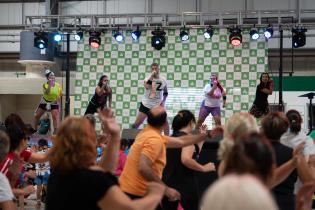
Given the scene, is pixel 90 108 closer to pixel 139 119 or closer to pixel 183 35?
pixel 139 119

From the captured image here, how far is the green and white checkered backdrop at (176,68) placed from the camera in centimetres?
1151

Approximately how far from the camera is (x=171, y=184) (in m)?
4.75

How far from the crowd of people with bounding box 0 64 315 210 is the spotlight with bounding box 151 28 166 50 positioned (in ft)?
22.4

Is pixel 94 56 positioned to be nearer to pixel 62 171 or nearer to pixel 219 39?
pixel 219 39

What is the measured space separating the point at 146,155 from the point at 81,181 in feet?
5.34

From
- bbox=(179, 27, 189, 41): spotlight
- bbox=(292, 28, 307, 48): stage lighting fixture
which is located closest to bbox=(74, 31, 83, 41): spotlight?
bbox=(179, 27, 189, 41): spotlight

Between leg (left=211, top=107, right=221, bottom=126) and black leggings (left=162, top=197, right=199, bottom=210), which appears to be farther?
leg (left=211, top=107, right=221, bottom=126)

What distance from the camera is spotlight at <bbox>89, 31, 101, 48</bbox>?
11875mm

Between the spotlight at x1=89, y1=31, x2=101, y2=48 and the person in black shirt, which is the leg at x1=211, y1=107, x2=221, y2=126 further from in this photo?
the person in black shirt

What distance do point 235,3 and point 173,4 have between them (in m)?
1.96

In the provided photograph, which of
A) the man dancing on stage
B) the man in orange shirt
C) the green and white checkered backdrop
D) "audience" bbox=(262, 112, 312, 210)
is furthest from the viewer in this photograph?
the green and white checkered backdrop

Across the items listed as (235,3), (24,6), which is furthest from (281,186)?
(24,6)

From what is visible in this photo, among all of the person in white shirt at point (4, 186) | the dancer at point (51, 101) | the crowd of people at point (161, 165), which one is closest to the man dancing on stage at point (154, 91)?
the dancer at point (51, 101)

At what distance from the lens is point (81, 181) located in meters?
2.45
